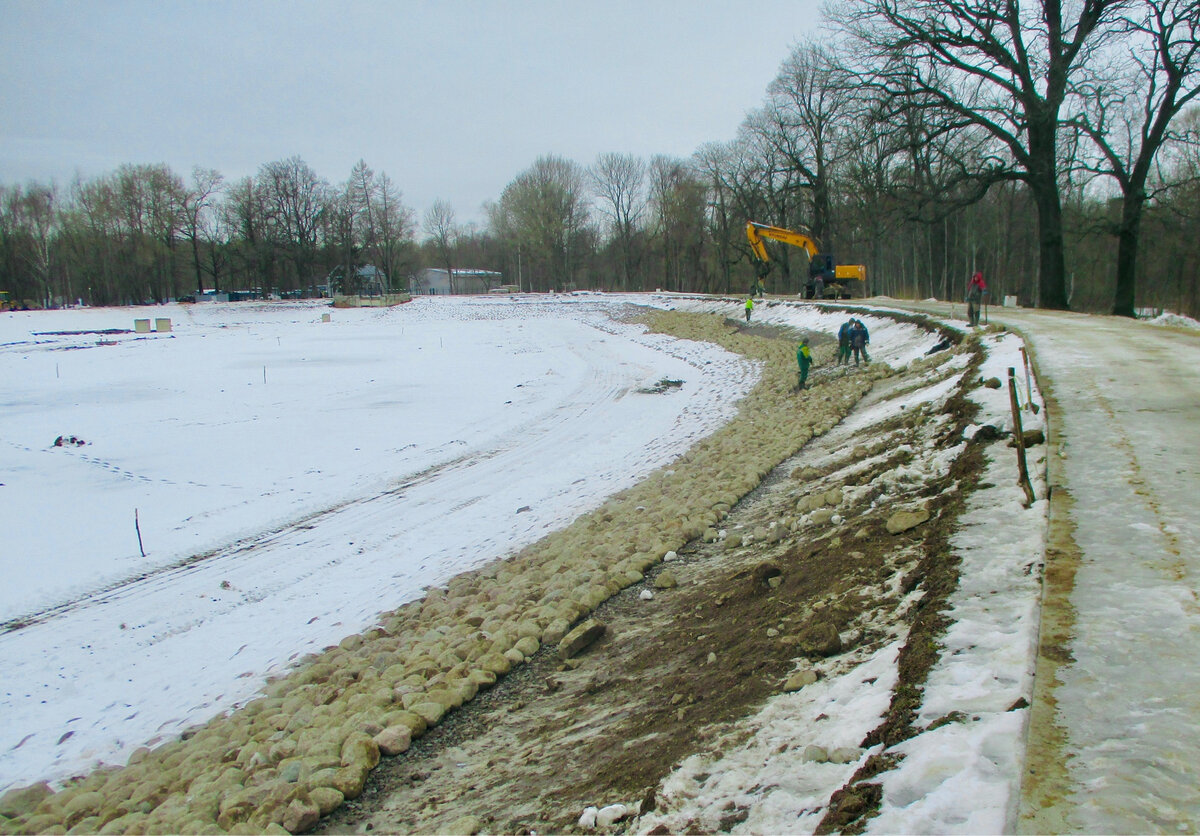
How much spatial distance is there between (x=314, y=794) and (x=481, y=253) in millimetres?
124895

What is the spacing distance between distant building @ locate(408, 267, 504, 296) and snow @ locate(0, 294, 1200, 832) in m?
89.7

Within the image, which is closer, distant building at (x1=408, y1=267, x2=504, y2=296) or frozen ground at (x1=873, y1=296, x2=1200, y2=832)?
frozen ground at (x1=873, y1=296, x2=1200, y2=832)

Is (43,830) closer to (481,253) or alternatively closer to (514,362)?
(514,362)

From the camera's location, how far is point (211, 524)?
38.2 feet

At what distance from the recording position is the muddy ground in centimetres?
390

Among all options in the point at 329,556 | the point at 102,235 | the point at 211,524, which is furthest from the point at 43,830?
the point at 102,235

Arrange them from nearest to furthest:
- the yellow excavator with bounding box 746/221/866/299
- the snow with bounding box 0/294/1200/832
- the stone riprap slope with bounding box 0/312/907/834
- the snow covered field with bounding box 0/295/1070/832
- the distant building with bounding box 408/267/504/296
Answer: the snow with bounding box 0/294/1200/832 < the snow covered field with bounding box 0/295/1070/832 < the stone riprap slope with bounding box 0/312/907/834 < the yellow excavator with bounding box 746/221/866/299 < the distant building with bounding box 408/267/504/296

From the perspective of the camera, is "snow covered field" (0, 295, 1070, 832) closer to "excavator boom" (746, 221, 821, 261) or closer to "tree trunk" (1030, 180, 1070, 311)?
"tree trunk" (1030, 180, 1070, 311)

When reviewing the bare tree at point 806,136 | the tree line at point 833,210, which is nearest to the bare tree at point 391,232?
the tree line at point 833,210

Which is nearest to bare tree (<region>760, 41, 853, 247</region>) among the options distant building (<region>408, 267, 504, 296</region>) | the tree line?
the tree line

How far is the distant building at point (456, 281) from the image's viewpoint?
11581cm

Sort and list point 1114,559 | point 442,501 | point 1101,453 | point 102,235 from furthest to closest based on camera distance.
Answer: point 102,235, point 442,501, point 1101,453, point 1114,559

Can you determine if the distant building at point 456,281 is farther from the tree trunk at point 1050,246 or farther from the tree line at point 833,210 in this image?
the tree trunk at point 1050,246

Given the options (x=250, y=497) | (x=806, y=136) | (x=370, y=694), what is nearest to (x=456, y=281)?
(x=806, y=136)
